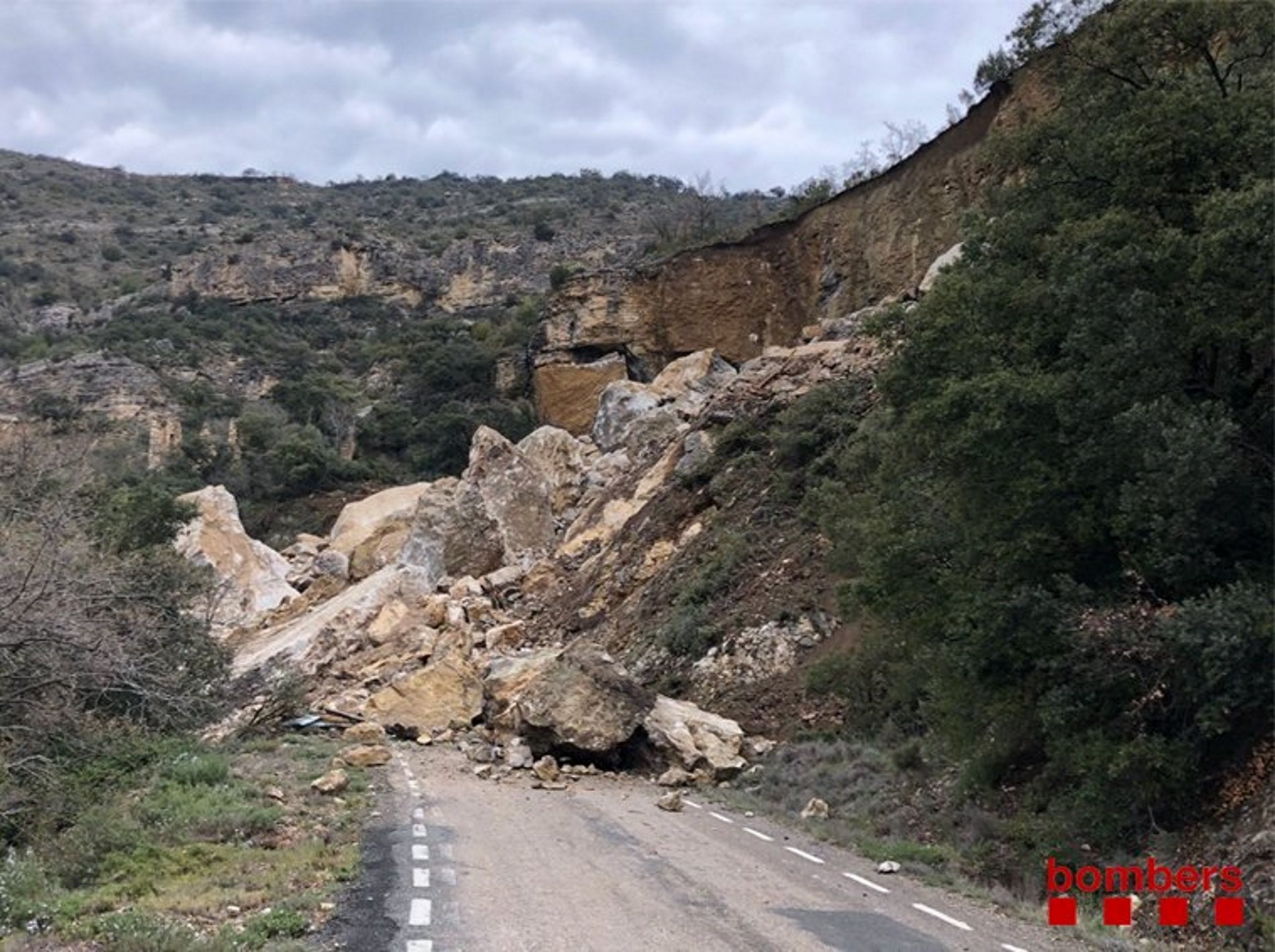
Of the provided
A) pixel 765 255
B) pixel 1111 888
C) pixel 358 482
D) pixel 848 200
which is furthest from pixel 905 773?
pixel 358 482

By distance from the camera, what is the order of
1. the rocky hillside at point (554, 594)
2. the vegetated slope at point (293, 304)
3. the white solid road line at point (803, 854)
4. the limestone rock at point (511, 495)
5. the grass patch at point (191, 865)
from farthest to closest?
the vegetated slope at point (293, 304)
the limestone rock at point (511, 495)
the rocky hillside at point (554, 594)
the white solid road line at point (803, 854)
the grass patch at point (191, 865)

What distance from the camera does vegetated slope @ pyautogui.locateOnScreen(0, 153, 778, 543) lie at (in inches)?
2283

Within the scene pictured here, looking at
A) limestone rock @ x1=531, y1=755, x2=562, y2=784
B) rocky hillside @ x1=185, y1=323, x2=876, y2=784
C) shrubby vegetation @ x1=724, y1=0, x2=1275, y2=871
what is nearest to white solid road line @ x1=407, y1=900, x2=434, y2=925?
shrubby vegetation @ x1=724, y1=0, x2=1275, y2=871

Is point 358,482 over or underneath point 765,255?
underneath

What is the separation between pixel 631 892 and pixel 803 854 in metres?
3.00

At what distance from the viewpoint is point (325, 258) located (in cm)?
8838

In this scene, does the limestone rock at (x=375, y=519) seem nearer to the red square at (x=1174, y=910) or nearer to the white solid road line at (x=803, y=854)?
the white solid road line at (x=803, y=854)

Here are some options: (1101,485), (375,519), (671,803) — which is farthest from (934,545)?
(375,519)

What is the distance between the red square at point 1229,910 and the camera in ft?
25.6

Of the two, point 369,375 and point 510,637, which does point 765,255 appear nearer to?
point 510,637

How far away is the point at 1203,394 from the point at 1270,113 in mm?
2571

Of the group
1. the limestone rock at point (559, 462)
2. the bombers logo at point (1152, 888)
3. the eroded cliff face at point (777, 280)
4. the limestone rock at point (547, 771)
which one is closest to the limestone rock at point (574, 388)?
the eroded cliff face at point (777, 280)

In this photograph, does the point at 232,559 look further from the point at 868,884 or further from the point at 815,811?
the point at 868,884

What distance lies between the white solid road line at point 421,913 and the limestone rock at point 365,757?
9060 mm
